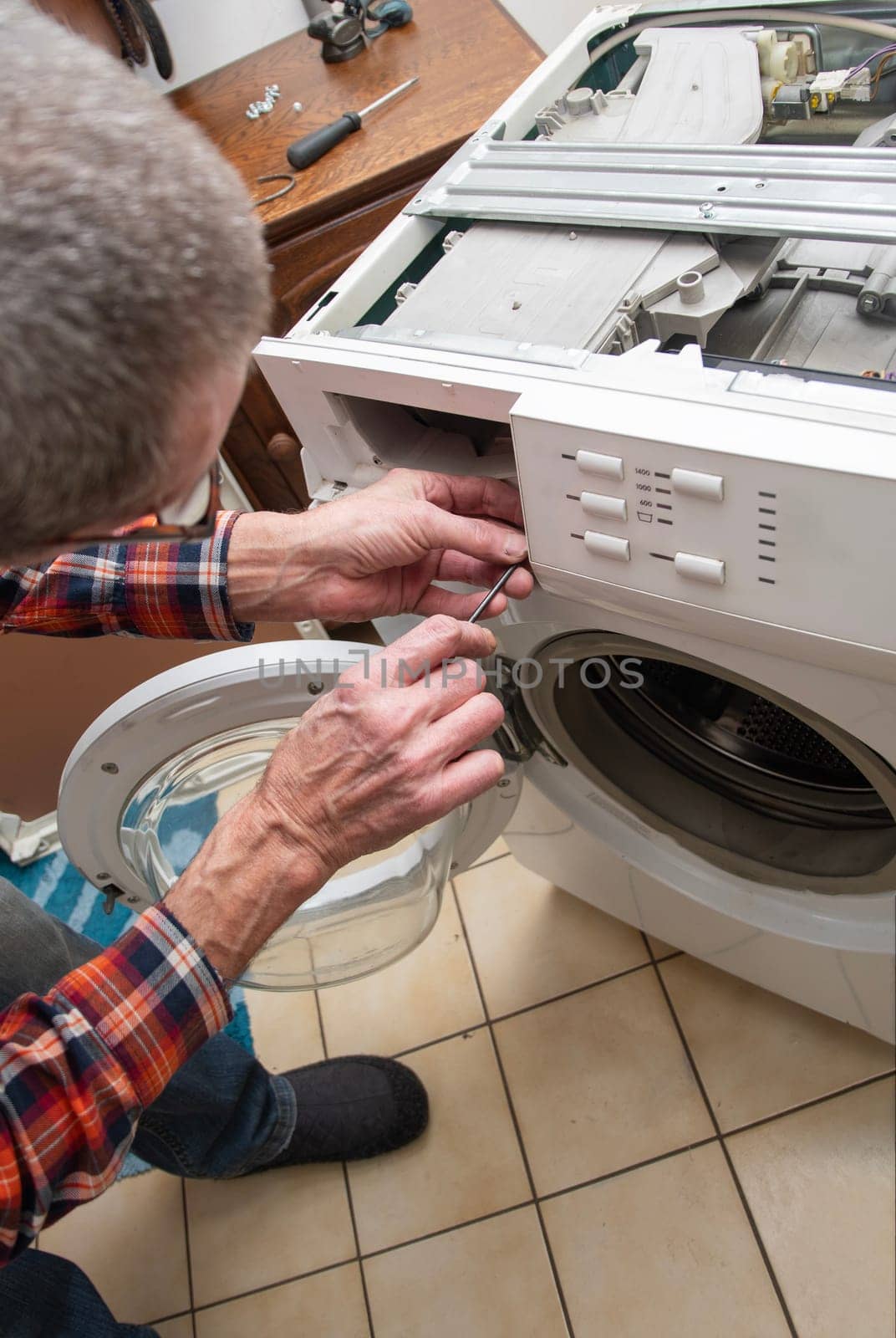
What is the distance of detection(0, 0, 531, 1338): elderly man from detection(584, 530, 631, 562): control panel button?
83 millimetres

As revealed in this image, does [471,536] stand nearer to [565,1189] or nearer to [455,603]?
[455,603]

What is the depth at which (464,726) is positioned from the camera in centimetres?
61

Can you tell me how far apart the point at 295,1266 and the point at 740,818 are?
2.45 feet

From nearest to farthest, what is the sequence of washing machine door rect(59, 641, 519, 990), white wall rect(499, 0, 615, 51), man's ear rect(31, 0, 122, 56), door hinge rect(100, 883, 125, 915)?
washing machine door rect(59, 641, 519, 990), door hinge rect(100, 883, 125, 915), man's ear rect(31, 0, 122, 56), white wall rect(499, 0, 615, 51)

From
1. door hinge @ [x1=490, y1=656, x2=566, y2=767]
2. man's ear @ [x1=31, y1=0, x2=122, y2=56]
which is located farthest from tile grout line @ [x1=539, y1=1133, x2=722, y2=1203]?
man's ear @ [x1=31, y1=0, x2=122, y2=56]

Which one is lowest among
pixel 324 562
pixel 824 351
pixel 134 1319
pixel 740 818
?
pixel 134 1319

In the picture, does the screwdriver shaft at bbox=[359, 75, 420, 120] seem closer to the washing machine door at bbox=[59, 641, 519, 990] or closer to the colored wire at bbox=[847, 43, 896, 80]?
the colored wire at bbox=[847, 43, 896, 80]

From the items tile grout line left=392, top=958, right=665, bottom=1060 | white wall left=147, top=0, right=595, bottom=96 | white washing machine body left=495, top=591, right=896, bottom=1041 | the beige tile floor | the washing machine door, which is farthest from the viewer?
white wall left=147, top=0, right=595, bottom=96

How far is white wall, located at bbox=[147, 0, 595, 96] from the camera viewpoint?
135 cm

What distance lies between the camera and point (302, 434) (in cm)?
71

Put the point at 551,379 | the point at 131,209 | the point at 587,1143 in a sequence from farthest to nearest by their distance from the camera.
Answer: the point at 587,1143 → the point at 551,379 → the point at 131,209

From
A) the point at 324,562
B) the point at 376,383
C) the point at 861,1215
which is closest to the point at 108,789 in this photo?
the point at 324,562

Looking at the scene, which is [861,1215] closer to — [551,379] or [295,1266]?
[295,1266]

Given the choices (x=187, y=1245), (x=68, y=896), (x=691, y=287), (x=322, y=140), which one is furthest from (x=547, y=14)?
(x=187, y=1245)
